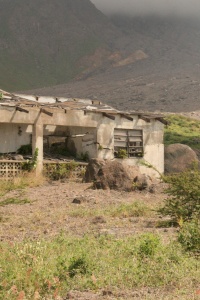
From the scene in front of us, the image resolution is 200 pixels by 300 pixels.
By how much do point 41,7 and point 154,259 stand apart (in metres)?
174

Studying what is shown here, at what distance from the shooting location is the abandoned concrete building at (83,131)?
2745 centimetres

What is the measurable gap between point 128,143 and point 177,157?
3399mm

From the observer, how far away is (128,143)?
30188 millimetres

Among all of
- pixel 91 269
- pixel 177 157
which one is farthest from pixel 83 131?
pixel 91 269

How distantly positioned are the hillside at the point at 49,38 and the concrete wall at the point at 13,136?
380 ft

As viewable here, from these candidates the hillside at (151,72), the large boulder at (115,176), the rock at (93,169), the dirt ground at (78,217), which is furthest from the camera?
the hillside at (151,72)

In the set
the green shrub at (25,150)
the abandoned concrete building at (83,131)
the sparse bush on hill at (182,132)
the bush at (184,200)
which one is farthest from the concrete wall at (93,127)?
the bush at (184,200)

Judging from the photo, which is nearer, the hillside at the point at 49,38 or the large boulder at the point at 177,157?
the large boulder at the point at 177,157

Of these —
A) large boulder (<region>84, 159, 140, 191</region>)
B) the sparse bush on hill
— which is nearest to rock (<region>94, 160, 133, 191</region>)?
large boulder (<region>84, 159, 140, 191</region>)

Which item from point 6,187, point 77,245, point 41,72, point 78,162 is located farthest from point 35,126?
point 41,72

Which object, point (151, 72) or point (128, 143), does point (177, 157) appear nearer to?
point (128, 143)

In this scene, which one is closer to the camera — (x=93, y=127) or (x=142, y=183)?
(x=142, y=183)

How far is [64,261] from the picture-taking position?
8625 millimetres

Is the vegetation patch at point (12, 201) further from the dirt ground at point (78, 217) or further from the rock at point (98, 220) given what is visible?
the rock at point (98, 220)
